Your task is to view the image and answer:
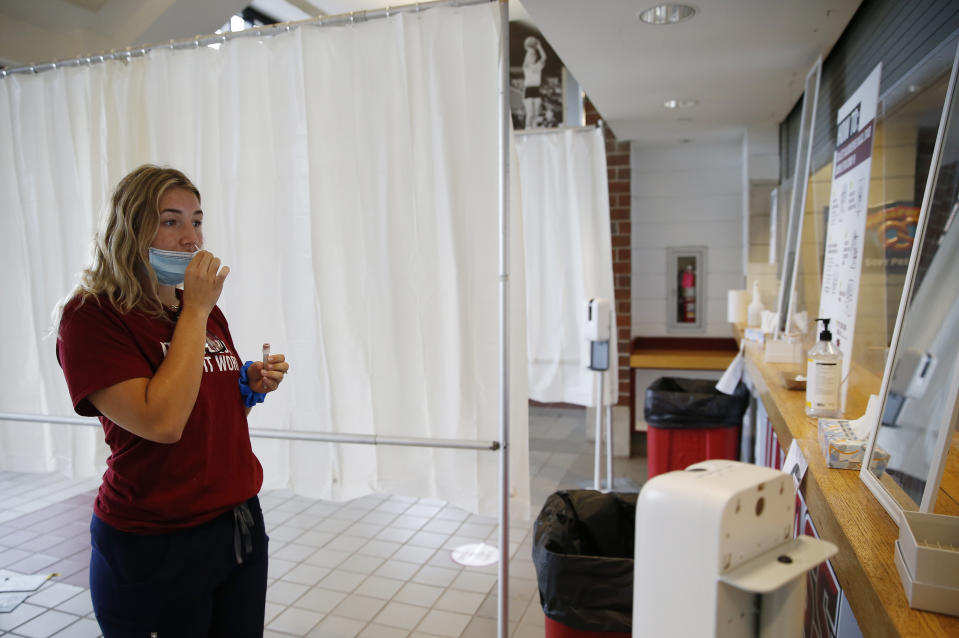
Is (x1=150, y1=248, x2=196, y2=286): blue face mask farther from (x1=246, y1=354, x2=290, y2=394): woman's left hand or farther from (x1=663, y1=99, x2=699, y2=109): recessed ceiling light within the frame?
(x1=663, y1=99, x2=699, y2=109): recessed ceiling light

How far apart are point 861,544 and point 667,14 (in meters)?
1.98

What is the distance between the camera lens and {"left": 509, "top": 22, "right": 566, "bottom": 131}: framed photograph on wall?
6301mm

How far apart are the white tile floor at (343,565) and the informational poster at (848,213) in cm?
162

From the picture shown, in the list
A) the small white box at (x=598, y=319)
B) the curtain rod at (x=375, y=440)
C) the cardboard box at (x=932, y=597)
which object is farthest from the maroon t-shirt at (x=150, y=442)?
the small white box at (x=598, y=319)

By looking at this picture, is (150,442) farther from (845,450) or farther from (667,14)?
(667,14)

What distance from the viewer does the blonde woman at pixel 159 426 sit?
130 centimetres

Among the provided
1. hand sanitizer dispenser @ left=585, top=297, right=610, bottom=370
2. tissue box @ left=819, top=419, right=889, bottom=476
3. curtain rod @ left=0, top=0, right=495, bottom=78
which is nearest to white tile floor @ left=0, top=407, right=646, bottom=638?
hand sanitizer dispenser @ left=585, top=297, right=610, bottom=370

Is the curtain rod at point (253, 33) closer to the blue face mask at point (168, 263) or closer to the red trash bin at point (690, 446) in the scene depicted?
the blue face mask at point (168, 263)

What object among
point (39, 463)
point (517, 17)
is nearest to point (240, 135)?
point (39, 463)

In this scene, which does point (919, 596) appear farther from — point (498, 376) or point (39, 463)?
point (39, 463)

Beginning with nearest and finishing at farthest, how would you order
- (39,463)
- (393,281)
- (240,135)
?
(393,281), (240,135), (39,463)

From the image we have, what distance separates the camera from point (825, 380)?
73.7 inches

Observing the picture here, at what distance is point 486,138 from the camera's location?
1973 mm

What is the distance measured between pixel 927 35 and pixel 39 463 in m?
3.62
